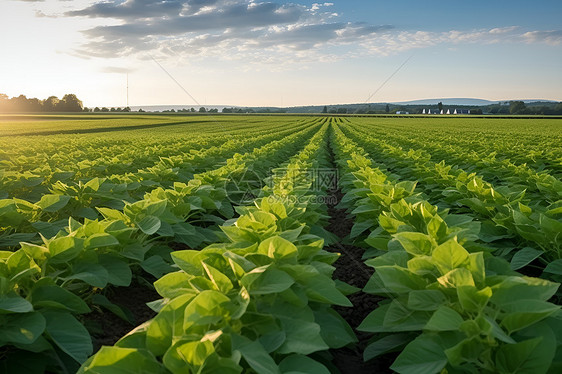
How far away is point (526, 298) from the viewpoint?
1.67m

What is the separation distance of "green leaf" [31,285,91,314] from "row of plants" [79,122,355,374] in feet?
1.47

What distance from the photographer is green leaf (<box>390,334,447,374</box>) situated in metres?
1.57

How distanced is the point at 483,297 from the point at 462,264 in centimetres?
27

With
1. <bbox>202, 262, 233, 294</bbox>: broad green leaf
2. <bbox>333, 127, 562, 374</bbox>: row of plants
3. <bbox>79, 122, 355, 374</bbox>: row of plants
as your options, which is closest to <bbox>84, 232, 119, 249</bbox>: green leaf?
<bbox>79, 122, 355, 374</bbox>: row of plants

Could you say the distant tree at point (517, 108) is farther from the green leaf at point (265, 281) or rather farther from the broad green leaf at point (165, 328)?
the broad green leaf at point (165, 328)

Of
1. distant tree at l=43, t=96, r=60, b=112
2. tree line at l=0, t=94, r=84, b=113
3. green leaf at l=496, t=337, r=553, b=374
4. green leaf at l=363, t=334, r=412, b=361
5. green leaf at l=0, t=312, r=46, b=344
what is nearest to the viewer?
green leaf at l=496, t=337, r=553, b=374

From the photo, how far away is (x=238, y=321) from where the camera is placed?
1.66 metres

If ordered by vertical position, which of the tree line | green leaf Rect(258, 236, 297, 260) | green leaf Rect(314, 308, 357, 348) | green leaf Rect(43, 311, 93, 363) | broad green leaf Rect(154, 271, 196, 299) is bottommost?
green leaf Rect(314, 308, 357, 348)

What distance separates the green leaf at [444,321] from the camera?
5.04 feet

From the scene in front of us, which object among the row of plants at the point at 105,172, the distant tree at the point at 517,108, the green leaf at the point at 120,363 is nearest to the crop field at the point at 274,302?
the green leaf at the point at 120,363

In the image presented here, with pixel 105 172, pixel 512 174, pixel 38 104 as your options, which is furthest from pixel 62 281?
pixel 38 104

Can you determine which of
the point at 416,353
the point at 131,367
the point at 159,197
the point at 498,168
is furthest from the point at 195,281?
the point at 498,168

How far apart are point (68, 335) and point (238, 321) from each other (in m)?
0.85

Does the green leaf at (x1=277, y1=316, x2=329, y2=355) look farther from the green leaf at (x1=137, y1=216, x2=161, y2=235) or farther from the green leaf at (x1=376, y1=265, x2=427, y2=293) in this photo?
the green leaf at (x1=137, y1=216, x2=161, y2=235)
